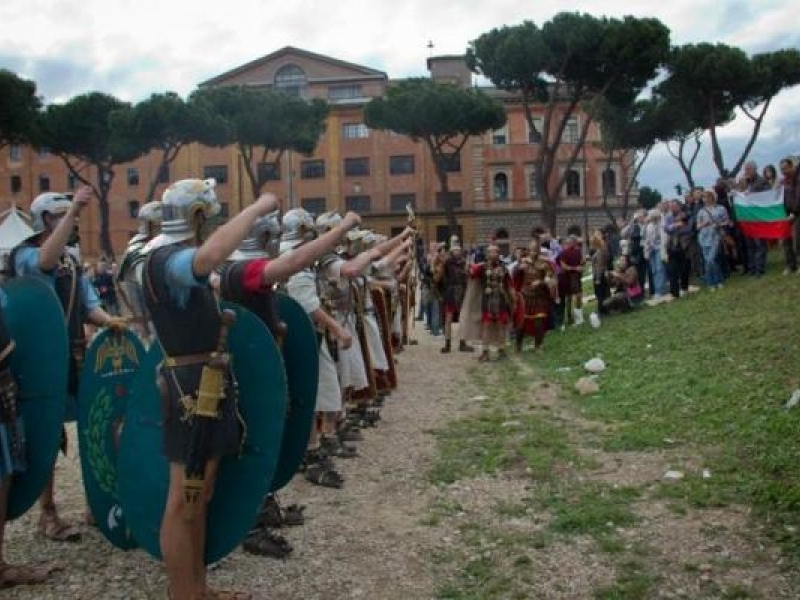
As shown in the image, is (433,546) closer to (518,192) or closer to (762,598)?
(762,598)

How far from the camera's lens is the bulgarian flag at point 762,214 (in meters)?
14.7

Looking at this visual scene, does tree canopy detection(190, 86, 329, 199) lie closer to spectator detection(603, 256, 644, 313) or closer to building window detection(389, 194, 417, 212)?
building window detection(389, 194, 417, 212)

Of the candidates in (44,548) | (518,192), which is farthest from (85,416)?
(518,192)

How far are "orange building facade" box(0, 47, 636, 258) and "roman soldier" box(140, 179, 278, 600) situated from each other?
58.8 meters

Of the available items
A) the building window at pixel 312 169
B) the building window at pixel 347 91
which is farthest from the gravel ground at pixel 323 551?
the building window at pixel 347 91

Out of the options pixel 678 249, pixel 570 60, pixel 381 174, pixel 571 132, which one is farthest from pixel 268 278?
pixel 381 174

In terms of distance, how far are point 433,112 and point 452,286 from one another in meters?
34.6

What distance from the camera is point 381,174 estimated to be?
6425cm

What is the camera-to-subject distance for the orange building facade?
62.9 metres

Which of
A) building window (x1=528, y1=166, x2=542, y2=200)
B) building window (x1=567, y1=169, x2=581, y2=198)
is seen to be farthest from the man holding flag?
building window (x1=528, y1=166, x2=542, y2=200)

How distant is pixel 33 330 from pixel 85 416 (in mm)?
507

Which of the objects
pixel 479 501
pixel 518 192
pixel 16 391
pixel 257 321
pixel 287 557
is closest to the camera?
pixel 257 321

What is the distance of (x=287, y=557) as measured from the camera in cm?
508

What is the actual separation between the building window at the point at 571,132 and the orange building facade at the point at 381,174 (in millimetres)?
68
